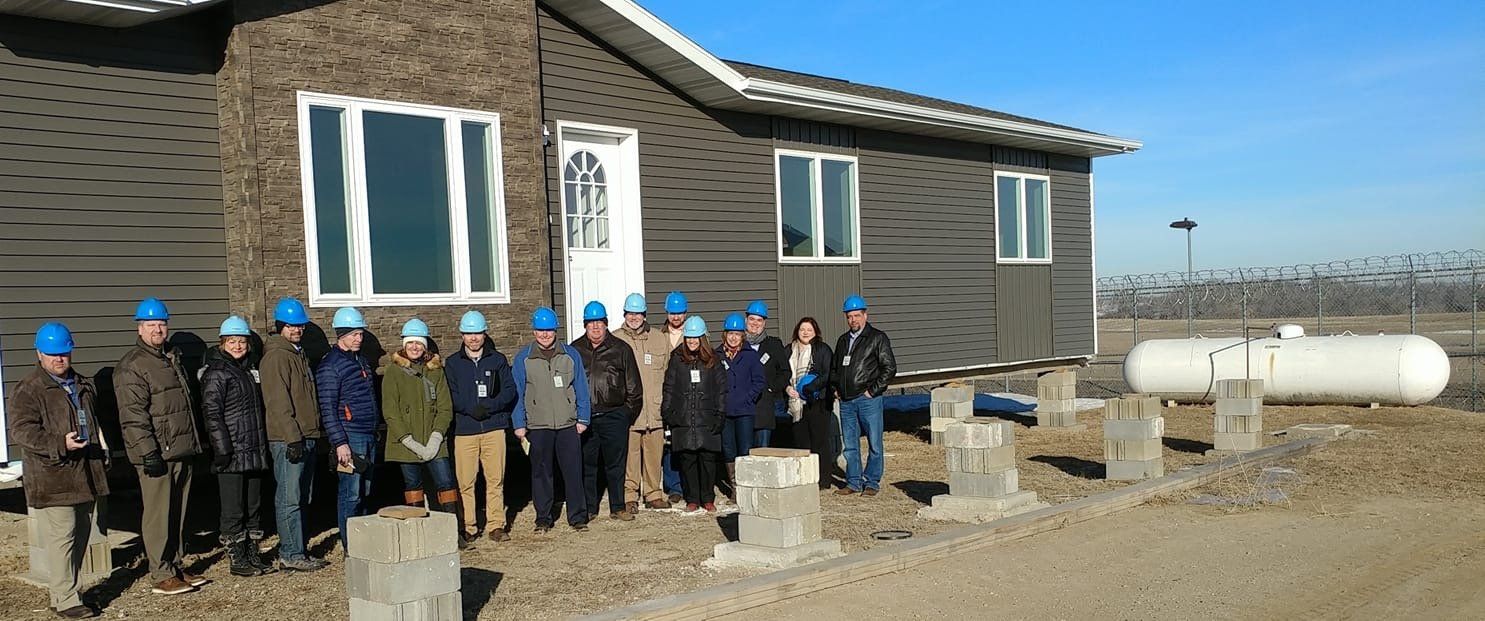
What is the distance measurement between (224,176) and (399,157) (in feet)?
4.29

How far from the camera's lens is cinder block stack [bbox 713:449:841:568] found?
7.54m

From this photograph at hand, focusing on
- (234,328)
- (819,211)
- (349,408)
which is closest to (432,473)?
(349,408)

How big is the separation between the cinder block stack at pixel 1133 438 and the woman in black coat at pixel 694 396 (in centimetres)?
401

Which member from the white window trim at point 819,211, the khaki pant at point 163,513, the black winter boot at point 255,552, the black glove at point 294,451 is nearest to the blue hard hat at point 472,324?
the black glove at point 294,451

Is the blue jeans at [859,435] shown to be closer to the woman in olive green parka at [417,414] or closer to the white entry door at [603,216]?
the white entry door at [603,216]

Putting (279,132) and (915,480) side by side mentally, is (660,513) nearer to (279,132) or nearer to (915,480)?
(915,480)

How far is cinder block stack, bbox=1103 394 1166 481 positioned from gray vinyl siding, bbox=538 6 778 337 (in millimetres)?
3931

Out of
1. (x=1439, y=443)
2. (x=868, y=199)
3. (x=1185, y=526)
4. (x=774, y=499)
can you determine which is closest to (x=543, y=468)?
(x=774, y=499)

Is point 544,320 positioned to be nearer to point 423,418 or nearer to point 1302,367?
point 423,418

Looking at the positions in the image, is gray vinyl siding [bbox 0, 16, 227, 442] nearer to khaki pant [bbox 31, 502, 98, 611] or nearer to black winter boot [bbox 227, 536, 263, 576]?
khaki pant [bbox 31, 502, 98, 611]

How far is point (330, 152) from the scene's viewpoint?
888cm

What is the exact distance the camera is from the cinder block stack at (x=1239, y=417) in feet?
42.7

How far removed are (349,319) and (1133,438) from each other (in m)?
7.31

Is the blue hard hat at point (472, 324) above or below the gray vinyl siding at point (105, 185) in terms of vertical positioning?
below
